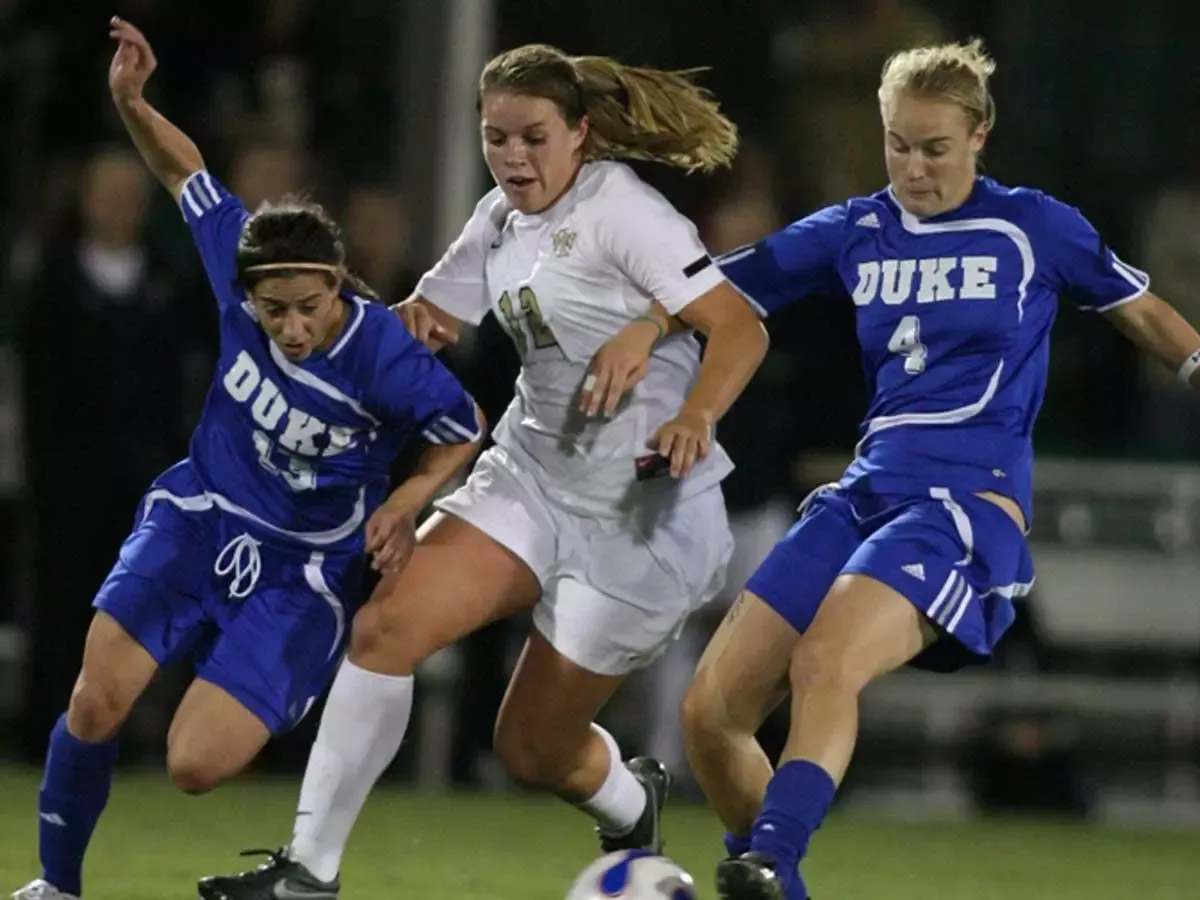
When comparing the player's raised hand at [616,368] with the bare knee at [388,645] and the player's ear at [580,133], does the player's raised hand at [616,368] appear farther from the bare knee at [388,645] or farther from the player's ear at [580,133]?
the bare knee at [388,645]

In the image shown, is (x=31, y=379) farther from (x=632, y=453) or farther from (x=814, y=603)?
(x=814, y=603)

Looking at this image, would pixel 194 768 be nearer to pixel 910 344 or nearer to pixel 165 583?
pixel 165 583

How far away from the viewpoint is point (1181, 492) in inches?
391

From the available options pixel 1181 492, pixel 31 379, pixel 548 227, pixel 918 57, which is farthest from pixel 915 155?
pixel 1181 492

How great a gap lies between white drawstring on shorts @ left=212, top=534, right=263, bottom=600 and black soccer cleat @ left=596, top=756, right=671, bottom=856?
4.07 ft

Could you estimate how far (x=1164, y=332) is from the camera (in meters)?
5.26

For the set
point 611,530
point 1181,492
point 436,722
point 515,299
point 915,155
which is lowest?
point 436,722

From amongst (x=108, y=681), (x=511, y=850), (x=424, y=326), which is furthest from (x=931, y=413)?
(x=511, y=850)

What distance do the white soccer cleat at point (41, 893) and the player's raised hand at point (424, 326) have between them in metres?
1.44

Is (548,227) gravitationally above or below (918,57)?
below

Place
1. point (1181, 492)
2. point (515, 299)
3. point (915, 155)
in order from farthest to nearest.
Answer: point (1181, 492) < point (515, 299) < point (915, 155)

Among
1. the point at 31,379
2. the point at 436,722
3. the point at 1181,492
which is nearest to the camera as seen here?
the point at 31,379

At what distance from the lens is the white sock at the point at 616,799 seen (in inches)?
231

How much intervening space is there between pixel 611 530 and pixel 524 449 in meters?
0.27
